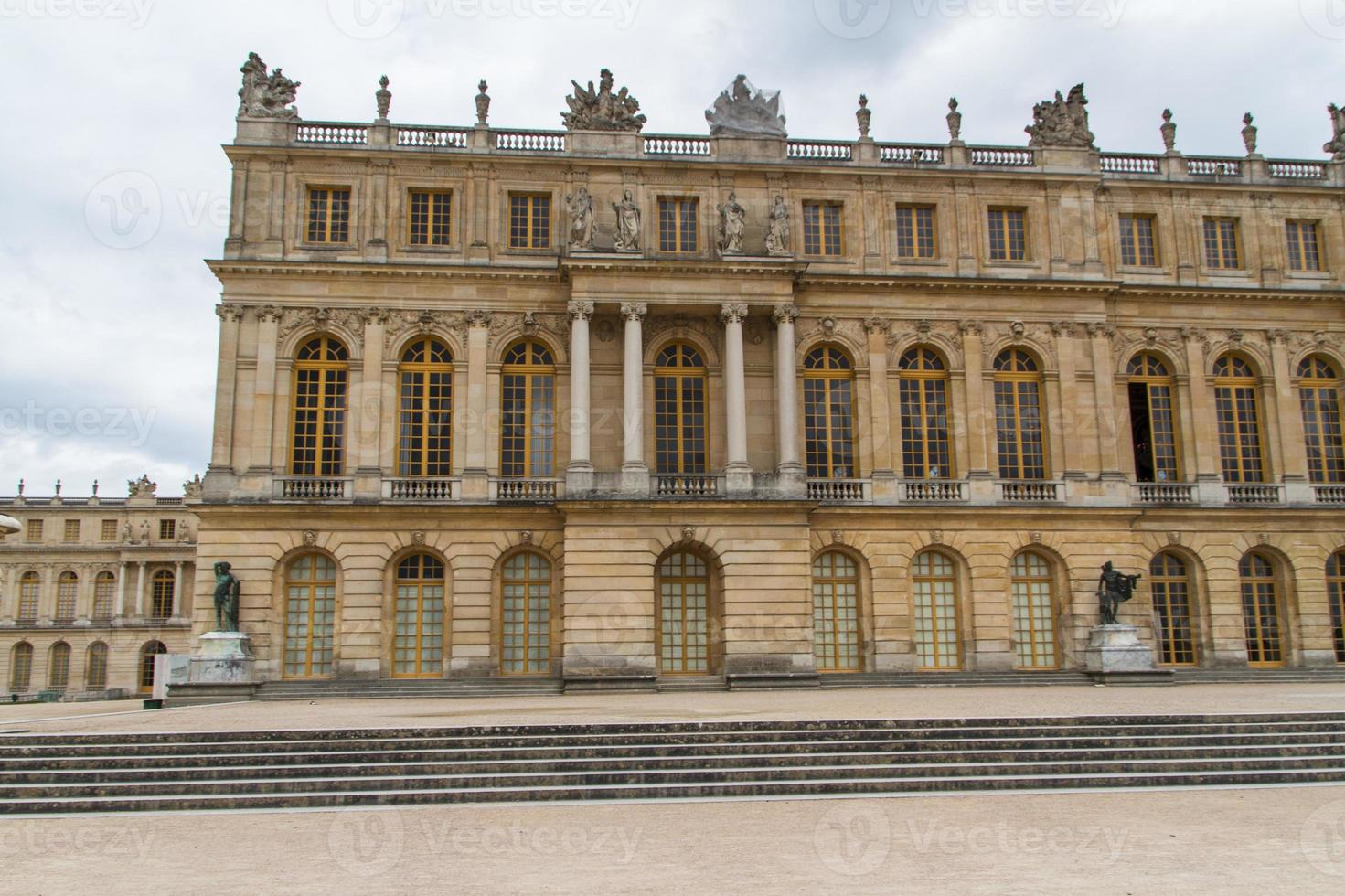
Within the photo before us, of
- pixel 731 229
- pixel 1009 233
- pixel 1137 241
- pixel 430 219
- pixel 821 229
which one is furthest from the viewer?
pixel 1137 241

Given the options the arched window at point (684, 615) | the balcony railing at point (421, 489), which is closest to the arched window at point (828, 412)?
the arched window at point (684, 615)

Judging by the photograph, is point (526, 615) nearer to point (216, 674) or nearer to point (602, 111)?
point (216, 674)

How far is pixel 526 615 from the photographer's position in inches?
1209

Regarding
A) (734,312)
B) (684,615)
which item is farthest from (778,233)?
(684,615)

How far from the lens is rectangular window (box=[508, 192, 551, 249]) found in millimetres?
32656

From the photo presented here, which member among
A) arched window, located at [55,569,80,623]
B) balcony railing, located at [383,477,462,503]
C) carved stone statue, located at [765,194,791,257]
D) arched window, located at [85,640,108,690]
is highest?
carved stone statue, located at [765,194,791,257]

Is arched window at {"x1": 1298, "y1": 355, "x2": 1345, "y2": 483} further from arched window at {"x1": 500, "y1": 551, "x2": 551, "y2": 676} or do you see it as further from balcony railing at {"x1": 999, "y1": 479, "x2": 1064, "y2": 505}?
arched window at {"x1": 500, "y1": 551, "x2": 551, "y2": 676}

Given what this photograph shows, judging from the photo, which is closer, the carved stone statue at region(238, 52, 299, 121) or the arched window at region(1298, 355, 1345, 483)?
the carved stone statue at region(238, 52, 299, 121)

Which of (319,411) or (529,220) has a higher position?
(529,220)

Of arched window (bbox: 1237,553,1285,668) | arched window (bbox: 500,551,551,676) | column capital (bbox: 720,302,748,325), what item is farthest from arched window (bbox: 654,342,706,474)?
arched window (bbox: 1237,553,1285,668)

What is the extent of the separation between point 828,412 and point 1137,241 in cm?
1161

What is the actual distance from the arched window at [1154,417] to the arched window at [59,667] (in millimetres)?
73695

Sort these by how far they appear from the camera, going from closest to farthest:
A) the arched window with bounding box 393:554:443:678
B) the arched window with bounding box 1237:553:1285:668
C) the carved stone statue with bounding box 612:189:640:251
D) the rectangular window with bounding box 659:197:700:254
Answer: the arched window with bounding box 393:554:443:678, the carved stone statue with bounding box 612:189:640:251, the rectangular window with bounding box 659:197:700:254, the arched window with bounding box 1237:553:1285:668

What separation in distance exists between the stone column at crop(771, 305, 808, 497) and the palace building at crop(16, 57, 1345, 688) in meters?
0.18
